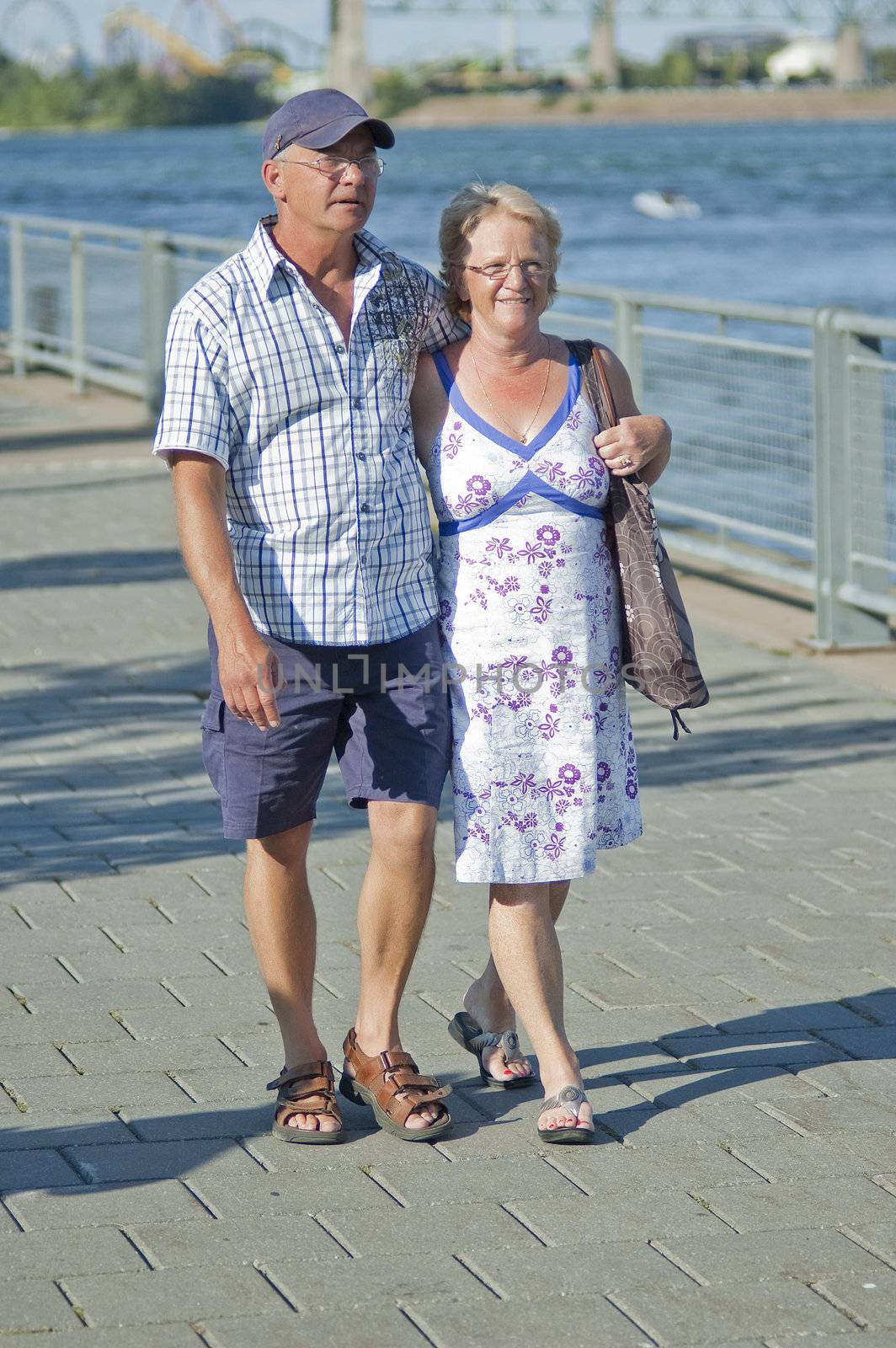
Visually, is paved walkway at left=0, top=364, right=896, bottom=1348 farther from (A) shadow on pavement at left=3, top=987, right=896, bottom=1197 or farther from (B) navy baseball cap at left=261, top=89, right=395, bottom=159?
(B) navy baseball cap at left=261, top=89, right=395, bottom=159

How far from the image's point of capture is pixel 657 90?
156 metres

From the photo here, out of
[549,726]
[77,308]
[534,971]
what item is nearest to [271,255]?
[549,726]

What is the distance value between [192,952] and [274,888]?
1031 millimetres

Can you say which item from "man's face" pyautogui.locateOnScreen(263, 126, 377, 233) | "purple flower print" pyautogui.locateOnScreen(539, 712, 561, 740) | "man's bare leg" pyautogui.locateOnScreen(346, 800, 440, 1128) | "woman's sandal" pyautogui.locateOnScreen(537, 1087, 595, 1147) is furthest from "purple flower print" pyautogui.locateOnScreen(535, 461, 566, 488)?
"woman's sandal" pyautogui.locateOnScreen(537, 1087, 595, 1147)

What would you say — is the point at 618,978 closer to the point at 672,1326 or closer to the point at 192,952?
the point at 192,952

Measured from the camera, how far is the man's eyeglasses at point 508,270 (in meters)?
3.53

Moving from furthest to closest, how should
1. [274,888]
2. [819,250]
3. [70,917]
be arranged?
1. [819,250]
2. [70,917]
3. [274,888]

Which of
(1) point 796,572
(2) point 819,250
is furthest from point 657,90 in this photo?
(1) point 796,572

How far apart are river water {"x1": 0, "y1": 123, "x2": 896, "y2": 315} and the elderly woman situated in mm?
389

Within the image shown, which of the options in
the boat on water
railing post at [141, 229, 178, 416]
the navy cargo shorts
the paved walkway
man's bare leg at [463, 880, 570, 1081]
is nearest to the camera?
the paved walkway

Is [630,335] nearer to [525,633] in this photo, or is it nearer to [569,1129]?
[525,633]

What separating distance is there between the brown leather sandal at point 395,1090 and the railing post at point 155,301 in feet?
33.3

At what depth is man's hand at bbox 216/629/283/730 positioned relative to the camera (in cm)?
332

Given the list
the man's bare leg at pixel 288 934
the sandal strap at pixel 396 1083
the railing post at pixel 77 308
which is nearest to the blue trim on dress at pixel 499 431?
the man's bare leg at pixel 288 934
